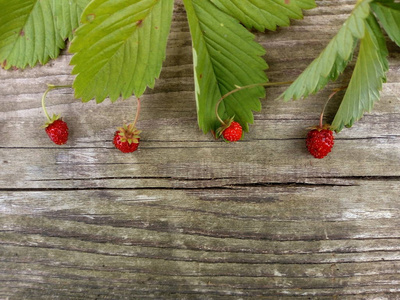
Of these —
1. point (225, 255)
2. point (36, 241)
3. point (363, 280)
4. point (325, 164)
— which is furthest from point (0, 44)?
point (363, 280)

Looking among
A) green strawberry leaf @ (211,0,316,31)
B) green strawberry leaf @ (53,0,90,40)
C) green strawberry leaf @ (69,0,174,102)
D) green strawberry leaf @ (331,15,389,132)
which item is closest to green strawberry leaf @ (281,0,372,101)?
green strawberry leaf @ (331,15,389,132)

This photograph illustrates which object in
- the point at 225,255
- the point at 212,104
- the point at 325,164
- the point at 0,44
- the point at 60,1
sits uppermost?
the point at 60,1

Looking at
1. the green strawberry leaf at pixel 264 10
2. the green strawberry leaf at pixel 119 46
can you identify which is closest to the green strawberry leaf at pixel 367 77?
the green strawberry leaf at pixel 264 10

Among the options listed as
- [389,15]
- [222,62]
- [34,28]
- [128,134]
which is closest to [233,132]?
[222,62]

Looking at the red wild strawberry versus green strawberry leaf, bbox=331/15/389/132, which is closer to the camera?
green strawberry leaf, bbox=331/15/389/132

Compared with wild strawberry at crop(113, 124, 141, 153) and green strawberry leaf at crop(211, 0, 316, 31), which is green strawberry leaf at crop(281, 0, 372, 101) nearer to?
green strawberry leaf at crop(211, 0, 316, 31)

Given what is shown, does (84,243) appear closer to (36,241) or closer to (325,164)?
(36,241)

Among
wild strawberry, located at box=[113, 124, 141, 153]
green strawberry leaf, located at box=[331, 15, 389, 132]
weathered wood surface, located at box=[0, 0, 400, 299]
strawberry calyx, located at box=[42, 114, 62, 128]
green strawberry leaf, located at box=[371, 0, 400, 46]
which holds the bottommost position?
weathered wood surface, located at box=[0, 0, 400, 299]
